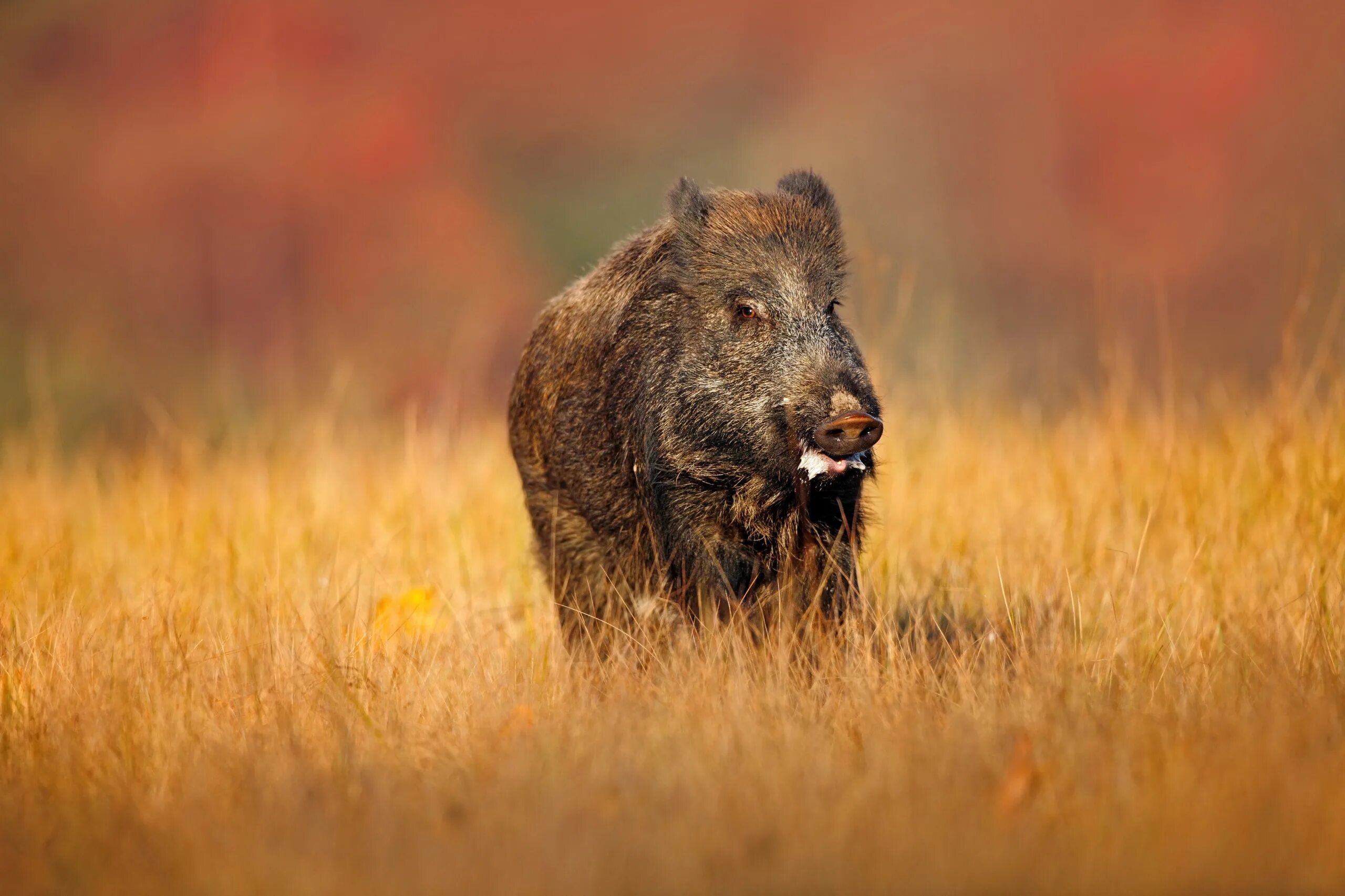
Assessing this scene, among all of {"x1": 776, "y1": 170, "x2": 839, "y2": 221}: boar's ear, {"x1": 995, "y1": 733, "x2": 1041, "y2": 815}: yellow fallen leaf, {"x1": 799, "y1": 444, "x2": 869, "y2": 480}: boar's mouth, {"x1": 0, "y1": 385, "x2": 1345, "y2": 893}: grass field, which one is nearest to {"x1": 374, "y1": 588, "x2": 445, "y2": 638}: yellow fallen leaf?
{"x1": 0, "y1": 385, "x2": 1345, "y2": 893}: grass field

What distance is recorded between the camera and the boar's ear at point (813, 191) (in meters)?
4.82

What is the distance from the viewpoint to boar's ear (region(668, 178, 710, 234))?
4.64 metres

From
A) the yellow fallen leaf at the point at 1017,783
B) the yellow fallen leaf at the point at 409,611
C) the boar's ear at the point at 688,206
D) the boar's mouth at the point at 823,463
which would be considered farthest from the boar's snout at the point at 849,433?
the yellow fallen leaf at the point at 409,611

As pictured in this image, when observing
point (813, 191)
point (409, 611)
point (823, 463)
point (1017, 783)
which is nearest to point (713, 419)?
point (823, 463)

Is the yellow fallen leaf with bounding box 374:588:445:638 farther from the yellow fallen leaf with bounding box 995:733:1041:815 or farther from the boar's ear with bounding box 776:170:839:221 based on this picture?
the yellow fallen leaf with bounding box 995:733:1041:815

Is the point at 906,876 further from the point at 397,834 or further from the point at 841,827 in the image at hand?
the point at 397,834

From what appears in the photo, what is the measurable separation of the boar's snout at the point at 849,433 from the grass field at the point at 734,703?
1.76ft

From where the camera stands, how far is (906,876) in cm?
251

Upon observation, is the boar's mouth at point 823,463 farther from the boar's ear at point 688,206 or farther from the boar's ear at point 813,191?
the boar's ear at point 813,191

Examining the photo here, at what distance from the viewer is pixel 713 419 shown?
14.4 ft

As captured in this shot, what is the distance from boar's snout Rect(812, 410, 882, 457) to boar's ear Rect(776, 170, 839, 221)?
1.10 meters

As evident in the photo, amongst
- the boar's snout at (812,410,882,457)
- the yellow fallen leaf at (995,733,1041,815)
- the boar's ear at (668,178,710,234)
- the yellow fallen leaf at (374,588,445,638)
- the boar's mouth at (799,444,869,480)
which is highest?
the boar's ear at (668,178,710,234)

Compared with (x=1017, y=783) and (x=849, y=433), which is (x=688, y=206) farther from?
(x=1017, y=783)

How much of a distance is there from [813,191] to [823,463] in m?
1.22
